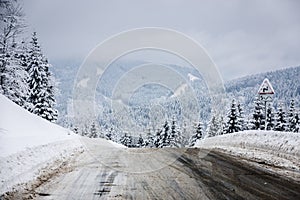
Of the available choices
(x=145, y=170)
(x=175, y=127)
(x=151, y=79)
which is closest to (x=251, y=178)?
(x=145, y=170)

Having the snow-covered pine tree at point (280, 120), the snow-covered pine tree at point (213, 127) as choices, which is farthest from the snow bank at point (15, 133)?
the snow-covered pine tree at point (213, 127)

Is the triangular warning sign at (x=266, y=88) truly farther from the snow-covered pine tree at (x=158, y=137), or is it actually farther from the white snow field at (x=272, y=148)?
the snow-covered pine tree at (x=158, y=137)

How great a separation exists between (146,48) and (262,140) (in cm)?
637

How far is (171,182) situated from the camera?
707cm

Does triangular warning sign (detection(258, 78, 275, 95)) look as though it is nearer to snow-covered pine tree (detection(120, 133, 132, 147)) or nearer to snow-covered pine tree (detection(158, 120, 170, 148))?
snow-covered pine tree (detection(158, 120, 170, 148))

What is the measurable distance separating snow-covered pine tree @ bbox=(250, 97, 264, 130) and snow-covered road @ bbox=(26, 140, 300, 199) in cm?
3354

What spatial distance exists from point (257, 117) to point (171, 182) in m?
37.1

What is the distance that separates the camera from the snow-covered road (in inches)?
237

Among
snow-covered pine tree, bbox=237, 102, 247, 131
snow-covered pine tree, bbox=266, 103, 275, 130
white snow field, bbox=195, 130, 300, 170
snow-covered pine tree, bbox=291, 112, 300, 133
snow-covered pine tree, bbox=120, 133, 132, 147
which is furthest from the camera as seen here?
snow-covered pine tree, bbox=120, 133, 132, 147

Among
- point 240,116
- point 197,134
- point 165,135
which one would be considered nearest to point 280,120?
point 240,116

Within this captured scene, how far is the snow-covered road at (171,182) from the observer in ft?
19.8

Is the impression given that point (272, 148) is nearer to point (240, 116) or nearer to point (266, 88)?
point (266, 88)

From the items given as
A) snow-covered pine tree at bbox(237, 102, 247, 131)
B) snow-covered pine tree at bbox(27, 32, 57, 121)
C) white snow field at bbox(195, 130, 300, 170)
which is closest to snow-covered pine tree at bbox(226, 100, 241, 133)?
snow-covered pine tree at bbox(237, 102, 247, 131)

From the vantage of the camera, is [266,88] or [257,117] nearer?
[266,88]
